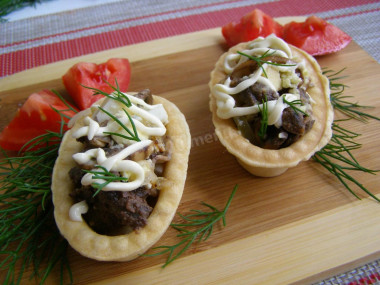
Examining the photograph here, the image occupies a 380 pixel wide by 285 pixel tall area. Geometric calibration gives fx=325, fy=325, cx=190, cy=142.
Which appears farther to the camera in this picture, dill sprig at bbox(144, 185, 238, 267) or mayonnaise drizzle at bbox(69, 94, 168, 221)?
dill sprig at bbox(144, 185, 238, 267)

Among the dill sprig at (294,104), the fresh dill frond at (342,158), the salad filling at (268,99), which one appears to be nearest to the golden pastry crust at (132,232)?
the salad filling at (268,99)

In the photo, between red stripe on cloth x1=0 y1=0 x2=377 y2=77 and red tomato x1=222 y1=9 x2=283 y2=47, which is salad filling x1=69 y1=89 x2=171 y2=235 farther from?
red stripe on cloth x1=0 y1=0 x2=377 y2=77

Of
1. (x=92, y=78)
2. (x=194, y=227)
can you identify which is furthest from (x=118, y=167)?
(x=92, y=78)

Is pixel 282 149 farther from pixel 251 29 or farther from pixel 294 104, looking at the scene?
pixel 251 29

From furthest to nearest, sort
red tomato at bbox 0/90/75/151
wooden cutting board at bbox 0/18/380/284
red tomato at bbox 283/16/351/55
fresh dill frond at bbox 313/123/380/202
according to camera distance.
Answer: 1. red tomato at bbox 283/16/351/55
2. red tomato at bbox 0/90/75/151
3. fresh dill frond at bbox 313/123/380/202
4. wooden cutting board at bbox 0/18/380/284

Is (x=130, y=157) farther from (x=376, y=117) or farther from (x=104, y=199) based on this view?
(x=376, y=117)

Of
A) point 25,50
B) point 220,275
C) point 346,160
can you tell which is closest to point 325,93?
point 346,160

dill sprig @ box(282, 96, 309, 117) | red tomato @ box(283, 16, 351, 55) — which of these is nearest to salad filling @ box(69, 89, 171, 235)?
dill sprig @ box(282, 96, 309, 117)
